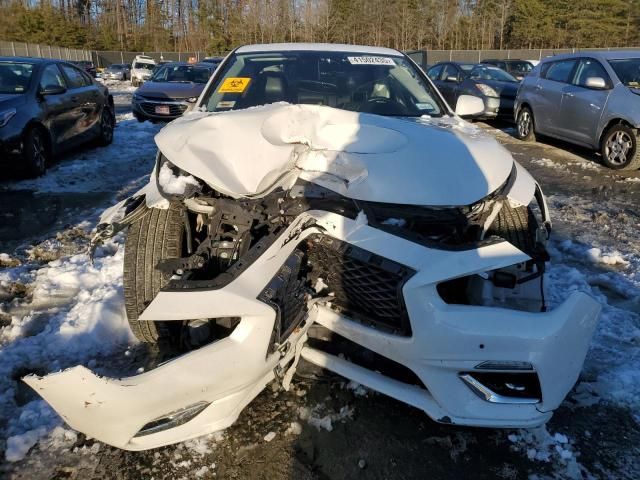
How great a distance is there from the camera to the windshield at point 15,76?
24.7 feet

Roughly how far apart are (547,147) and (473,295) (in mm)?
8926

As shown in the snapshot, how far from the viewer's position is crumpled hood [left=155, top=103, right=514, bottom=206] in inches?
94.2

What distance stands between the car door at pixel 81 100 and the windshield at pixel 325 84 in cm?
555

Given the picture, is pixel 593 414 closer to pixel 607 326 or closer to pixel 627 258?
pixel 607 326

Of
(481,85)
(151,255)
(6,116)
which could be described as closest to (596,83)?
(481,85)

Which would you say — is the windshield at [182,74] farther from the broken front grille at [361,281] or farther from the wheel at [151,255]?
the broken front grille at [361,281]

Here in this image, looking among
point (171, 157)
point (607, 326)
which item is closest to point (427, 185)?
point (171, 157)

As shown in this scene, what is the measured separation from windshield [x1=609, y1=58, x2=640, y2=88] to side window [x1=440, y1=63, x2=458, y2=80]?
581 centimetres

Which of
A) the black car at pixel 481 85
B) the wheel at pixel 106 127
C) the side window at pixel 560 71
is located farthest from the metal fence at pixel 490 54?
the wheel at pixel 106 127

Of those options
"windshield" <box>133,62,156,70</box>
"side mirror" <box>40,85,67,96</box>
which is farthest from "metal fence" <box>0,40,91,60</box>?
"side mirror" <box>40,85,67,96</box>

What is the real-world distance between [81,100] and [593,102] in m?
8.30

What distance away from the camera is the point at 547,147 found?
10336 millimetres

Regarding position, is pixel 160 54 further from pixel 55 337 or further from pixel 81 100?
pixel 55 337

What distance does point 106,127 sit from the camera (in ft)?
32.6
